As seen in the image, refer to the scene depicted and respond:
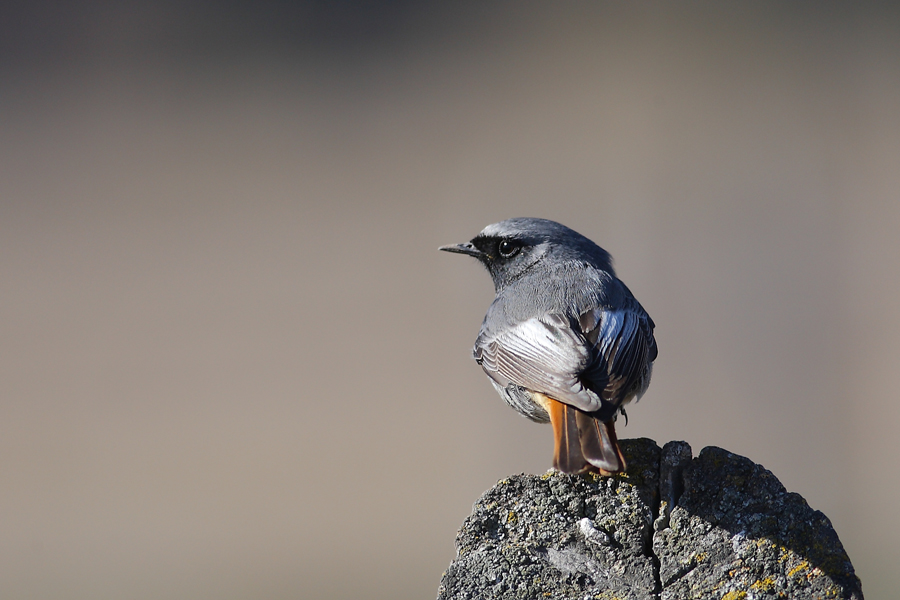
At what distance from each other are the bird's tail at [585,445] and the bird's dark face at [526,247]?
1177 millimetres

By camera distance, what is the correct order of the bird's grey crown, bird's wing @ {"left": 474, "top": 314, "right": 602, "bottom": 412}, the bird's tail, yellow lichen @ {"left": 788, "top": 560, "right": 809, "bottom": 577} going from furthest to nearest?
the bird's grey crown, bird's wing @ {"left": 474, "top": 314, "right": 602, "bottom": 412}, the bird's tail, yellow lichen @ {"left": 788, "top": 560, "right": 809, "bottom": 577}

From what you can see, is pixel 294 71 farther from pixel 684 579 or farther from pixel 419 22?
pixel 684 579

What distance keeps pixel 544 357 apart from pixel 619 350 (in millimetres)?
245

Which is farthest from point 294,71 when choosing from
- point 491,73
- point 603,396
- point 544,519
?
point 544,519

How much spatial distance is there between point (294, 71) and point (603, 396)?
19.8 feet

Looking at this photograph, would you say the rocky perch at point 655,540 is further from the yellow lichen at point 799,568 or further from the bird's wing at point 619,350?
the bird's wing at point 619,350

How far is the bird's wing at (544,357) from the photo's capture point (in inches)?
104

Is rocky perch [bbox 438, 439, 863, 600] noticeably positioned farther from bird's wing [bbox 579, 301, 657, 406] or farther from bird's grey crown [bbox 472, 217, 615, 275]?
bird's grey crown [bbox 472, 217, 615, 275]

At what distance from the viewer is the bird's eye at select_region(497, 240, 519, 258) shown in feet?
12.2

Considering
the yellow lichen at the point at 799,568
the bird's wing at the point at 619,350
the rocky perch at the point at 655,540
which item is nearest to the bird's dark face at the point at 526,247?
the bird's wing at the point at 619,350

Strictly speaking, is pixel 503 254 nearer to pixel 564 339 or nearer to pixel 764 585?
pixel 564 339

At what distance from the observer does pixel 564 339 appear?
2.99 metres

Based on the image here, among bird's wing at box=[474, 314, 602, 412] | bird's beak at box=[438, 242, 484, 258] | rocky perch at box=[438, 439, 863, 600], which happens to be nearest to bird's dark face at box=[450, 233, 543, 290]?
bird's beak at box=[438, 242, 484, 258]

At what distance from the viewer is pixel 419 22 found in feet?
26.1
